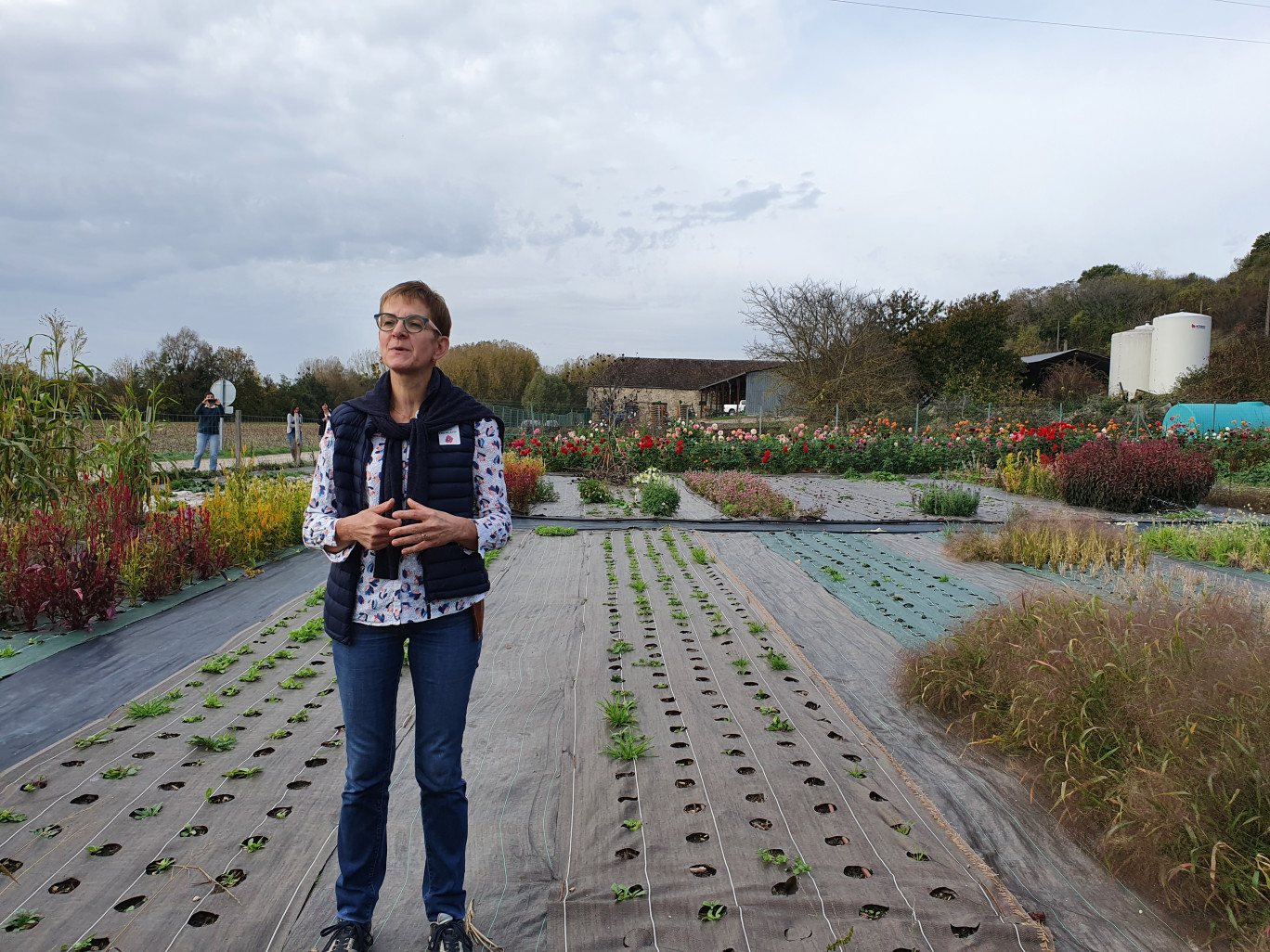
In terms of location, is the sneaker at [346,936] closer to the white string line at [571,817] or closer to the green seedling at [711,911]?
the white string line at [571,817]

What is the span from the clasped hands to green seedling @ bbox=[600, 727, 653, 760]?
1.48 meters

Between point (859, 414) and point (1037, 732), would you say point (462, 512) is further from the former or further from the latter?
point (859, 414)

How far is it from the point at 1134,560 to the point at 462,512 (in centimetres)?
648

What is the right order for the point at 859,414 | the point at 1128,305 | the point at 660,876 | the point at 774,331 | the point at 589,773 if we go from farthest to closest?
the point at 1128,305, the point at 774,331, the point at 859,414, the point at 589,773, the point at 660,876

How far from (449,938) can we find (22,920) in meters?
1.12

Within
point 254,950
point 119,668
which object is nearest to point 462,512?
point 254,950

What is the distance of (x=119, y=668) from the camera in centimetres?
413

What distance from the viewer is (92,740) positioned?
310cm

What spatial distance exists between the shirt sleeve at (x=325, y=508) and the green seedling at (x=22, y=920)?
3.90 ft

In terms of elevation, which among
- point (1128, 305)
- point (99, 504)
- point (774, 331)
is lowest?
point (99, 504)

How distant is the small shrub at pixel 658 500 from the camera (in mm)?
10266

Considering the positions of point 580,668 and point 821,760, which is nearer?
point 821,760

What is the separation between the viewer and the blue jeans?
1.84 meters

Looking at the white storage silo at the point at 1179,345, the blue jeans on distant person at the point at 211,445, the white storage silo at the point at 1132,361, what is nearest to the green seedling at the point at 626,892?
the blue jeans on distant person at the point at 211,445
